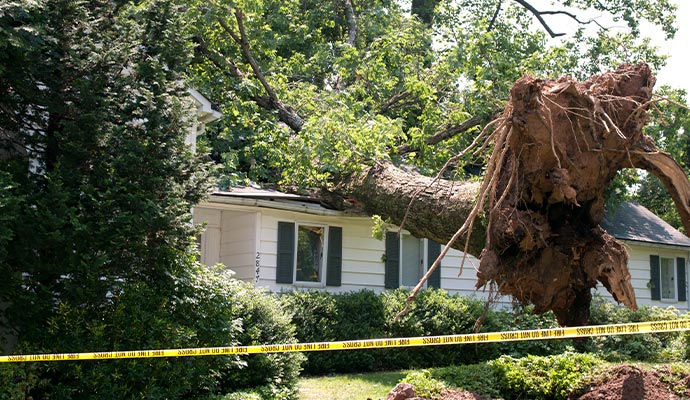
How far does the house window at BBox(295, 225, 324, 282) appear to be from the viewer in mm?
14781

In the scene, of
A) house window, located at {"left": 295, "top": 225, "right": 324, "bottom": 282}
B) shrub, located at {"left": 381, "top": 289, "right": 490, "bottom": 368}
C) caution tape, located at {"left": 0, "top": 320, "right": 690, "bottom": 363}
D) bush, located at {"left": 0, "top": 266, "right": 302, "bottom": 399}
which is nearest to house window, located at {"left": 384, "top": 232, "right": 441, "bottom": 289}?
house window, located at {"left": 295, "top": 225, "right": 324, "bottom": 282}

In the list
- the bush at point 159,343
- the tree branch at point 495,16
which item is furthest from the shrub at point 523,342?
the tree branch at point 495,16

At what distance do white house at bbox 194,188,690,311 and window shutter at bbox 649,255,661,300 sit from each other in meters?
5.74

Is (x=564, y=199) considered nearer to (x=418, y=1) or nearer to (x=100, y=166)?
(x=100, y=166)

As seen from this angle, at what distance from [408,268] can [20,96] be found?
9919 millimetres

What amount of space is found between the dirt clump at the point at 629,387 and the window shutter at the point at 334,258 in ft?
26.5

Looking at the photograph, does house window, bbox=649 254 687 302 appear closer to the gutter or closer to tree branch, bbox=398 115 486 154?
tree branch, bbox=398 115 486 154

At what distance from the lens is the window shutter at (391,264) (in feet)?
52.4

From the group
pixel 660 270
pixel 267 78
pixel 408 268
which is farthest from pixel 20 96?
pixel 660 270

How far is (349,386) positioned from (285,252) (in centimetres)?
421

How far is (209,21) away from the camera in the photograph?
14492mm

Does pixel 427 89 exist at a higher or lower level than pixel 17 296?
higher

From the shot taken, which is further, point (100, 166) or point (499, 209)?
point (100, 166)

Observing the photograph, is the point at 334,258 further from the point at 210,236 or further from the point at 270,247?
the point at 210,236
